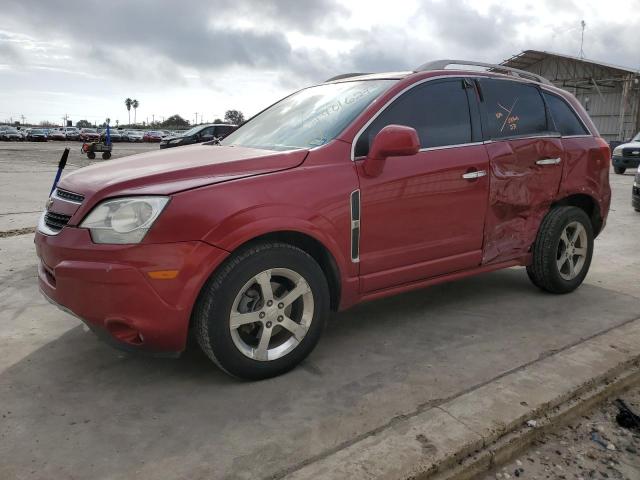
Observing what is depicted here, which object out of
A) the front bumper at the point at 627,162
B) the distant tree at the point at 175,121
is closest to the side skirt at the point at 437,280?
the front bumper at the point at 627,162

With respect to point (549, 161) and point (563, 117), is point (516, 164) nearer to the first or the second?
point (549, 161)

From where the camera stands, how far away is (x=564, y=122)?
4.49m

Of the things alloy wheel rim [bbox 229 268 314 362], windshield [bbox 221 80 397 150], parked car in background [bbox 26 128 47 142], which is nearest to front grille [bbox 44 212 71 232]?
alloy wheel rim [bbox 229 268 314 362]

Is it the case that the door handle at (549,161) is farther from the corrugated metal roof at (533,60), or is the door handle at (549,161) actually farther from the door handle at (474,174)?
the corrugated metal roof at (533,60)

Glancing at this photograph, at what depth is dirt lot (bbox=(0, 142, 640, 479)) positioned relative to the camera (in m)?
2.35

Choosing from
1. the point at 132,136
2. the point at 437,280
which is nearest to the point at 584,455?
the point at 437,280

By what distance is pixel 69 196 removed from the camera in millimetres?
2998

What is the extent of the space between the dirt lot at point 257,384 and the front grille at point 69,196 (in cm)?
96

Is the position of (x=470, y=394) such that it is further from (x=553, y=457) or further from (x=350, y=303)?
(x=350, y=303)

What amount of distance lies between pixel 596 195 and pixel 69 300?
400 cm

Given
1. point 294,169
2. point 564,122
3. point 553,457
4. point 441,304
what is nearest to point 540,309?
point 441,304

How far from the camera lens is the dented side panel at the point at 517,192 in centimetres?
391

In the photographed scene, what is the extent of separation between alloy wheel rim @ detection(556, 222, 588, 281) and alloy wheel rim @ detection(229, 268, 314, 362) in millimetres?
2430

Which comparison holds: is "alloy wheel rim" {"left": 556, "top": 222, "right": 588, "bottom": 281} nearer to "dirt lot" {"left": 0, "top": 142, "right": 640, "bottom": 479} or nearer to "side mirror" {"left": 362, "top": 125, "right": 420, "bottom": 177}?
"dirt lot" {"left": 0, "top": 142, "right": 640, "bottom": 479}
